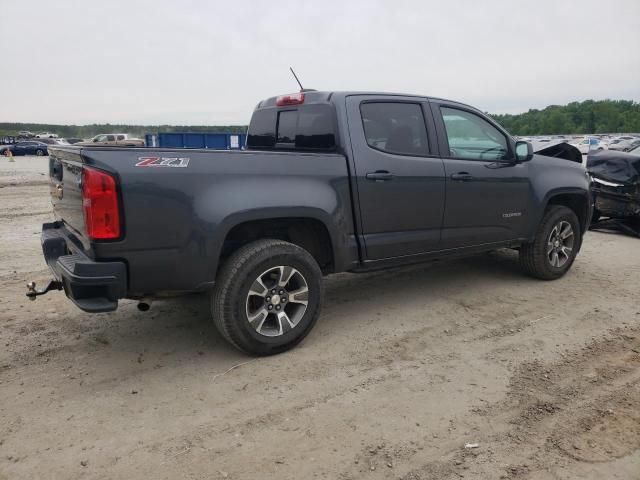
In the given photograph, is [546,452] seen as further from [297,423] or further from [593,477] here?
[297,423]

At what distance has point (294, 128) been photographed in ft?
15.4

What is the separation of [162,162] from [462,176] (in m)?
2.76

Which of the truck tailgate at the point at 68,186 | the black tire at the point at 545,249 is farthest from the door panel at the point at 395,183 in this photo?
the truck tailgate at the point at 68,186

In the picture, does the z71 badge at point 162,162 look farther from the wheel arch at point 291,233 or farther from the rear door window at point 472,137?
the rear door window at point 472,137

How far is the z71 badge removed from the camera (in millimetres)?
3207

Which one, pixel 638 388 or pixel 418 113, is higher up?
pixel 418 113

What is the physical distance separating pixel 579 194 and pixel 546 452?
397 centimetres

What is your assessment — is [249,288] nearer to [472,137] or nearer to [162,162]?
[162,162]

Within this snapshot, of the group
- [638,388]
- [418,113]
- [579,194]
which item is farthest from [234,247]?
[579,194]

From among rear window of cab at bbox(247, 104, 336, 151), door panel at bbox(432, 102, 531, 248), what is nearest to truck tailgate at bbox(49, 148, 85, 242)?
rear window of cab at bbox(247, 104, 336, 151)

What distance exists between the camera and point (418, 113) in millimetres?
4668

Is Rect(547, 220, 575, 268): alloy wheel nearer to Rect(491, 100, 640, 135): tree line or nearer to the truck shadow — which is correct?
the truck shadow

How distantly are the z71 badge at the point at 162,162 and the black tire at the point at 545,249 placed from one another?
12.9 ft

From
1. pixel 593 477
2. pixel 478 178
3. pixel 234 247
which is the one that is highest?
pixel 478 178
